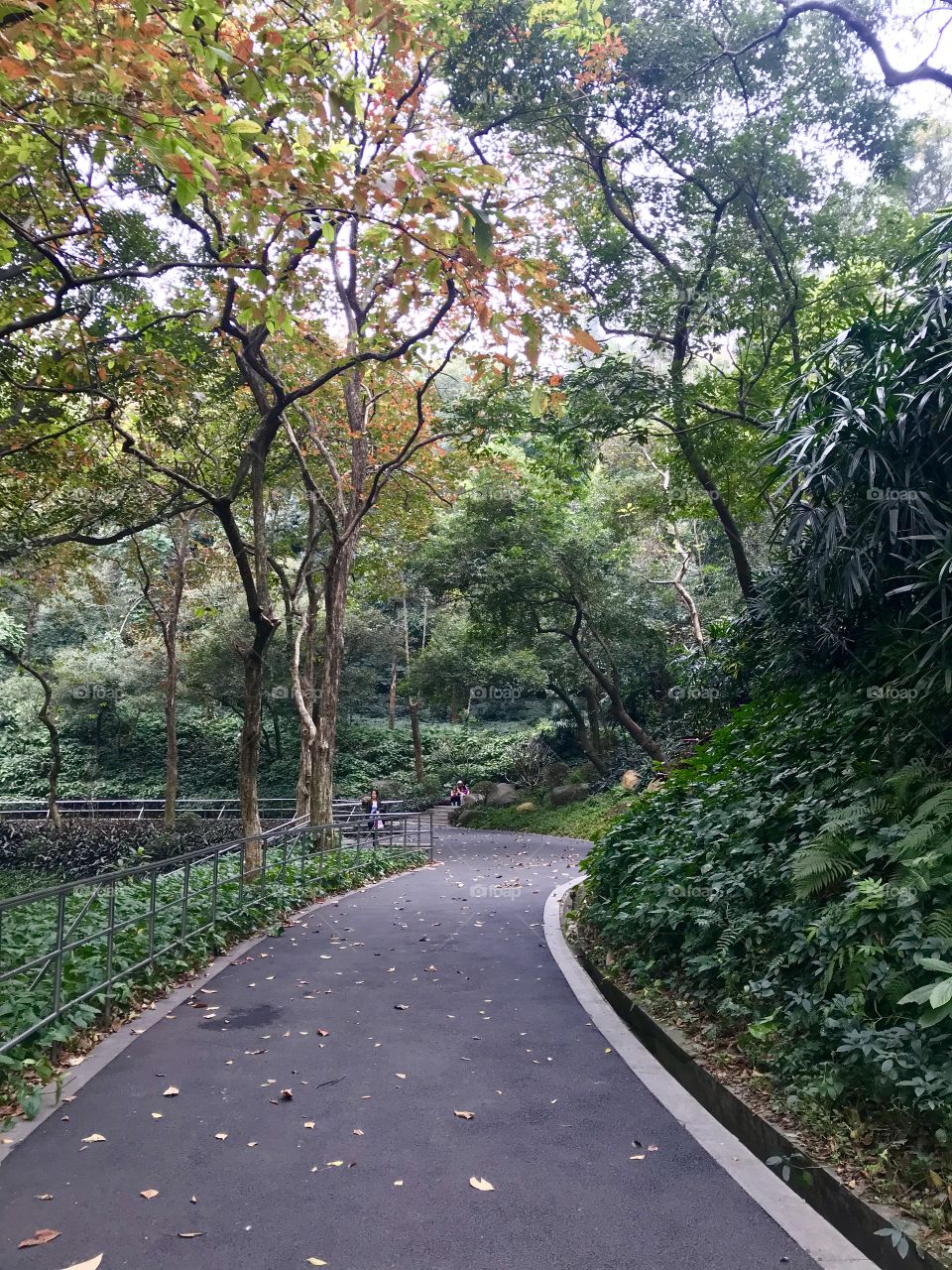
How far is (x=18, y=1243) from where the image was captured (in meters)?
3.06

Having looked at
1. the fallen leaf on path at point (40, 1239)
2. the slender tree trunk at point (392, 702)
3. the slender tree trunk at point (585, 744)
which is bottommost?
the fallen leaf on path at point (40, 1239)

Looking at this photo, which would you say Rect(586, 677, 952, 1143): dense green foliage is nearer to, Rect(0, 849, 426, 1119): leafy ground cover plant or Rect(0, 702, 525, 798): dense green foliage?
Rect(0, 849, 426, 1119): leafy ground cover plant

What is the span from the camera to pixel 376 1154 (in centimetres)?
382

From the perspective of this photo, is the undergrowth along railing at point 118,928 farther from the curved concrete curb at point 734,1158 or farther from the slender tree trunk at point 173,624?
the slender tree trunk at point 173,624

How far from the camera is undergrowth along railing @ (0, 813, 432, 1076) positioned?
5.00 metres

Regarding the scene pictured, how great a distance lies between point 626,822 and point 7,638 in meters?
27.4

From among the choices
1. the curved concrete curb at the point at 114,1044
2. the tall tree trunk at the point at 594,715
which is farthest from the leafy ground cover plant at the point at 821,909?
the tall tree trunk at the point at 594,715

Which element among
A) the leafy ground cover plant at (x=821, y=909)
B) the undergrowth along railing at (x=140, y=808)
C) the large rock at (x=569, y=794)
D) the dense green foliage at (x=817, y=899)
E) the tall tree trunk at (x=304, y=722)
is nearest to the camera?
the leafy ground cover plant at (x=821, y=909)

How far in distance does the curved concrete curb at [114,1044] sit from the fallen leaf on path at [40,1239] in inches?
28.6

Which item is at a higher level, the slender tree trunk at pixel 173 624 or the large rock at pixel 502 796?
the slender tree trunk at pixel 173 624

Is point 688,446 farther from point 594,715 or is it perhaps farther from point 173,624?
point 594,715

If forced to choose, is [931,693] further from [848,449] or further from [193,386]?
[193,386]

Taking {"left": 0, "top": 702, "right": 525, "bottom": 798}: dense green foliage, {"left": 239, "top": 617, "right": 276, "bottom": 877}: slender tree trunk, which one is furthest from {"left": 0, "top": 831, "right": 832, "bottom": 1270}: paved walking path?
{"left": 0, "top": 702, "right": 525, "bottom": 798}: dense green foliage

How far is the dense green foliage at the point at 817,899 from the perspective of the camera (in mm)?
3574
